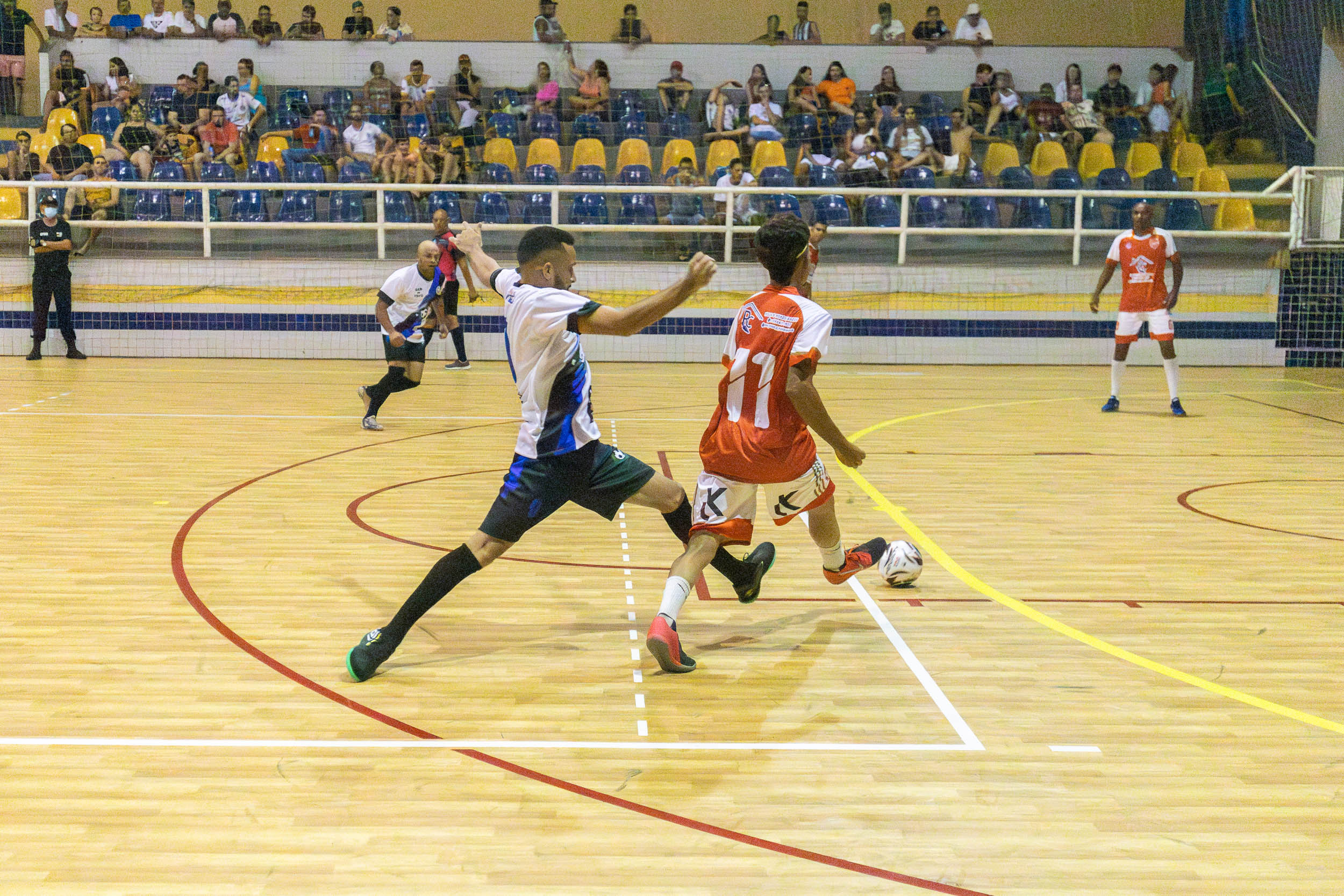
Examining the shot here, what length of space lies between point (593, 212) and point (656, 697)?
12.8m

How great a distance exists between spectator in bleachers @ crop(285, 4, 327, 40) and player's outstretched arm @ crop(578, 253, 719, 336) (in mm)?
16661

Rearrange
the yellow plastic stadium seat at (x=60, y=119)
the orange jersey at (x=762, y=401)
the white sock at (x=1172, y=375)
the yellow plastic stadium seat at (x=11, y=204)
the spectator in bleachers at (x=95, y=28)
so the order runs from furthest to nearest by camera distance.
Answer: the spectator in bleachers at (x=95, y=28)
the yellow plastic stadium seat at (x=60, y=119)
the yellow plastic stadium seat at (x=11, y=204)
the white sock at (x=1172, y=375)
the orange jersey at (x=762, y=401)

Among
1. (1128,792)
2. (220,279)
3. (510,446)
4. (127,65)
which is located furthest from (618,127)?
(1128,792)

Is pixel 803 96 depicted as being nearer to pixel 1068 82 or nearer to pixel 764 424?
pixel 1068 82

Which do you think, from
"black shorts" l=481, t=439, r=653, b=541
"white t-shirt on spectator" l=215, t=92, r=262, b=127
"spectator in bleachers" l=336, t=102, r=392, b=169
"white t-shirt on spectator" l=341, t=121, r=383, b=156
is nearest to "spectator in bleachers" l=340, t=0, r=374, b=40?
"white t-shirt on spectator" l=215, t=92, r=262, b=127

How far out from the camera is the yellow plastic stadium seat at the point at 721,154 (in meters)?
17.4

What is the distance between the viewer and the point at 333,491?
7.54 meters

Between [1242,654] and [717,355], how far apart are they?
480 inches

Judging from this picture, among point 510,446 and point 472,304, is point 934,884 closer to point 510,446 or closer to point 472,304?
point 510,446

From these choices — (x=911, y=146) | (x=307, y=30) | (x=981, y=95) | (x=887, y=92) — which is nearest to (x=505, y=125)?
(x=307, y=30)

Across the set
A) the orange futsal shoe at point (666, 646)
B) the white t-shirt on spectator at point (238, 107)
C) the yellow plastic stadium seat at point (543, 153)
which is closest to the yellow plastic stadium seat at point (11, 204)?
the white t-shirt on spectator at point (238, 107)

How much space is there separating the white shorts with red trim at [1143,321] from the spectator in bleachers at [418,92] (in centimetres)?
1074

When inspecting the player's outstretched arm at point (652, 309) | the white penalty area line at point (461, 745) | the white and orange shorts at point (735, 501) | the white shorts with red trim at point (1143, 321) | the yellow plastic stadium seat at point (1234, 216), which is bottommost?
the white penalty area line at point (461, 745)

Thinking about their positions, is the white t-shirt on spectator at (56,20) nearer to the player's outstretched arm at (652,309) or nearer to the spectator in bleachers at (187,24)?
the spectator in bleachers at (187,24)
